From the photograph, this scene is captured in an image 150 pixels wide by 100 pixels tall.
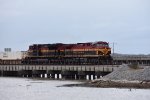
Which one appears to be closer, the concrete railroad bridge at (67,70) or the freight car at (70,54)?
the concrete railroad bridge at (67,70)

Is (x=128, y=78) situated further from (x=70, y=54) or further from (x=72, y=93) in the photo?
(x=70, y=54)

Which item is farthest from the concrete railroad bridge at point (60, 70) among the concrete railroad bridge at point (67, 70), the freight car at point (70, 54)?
the freight car at point (70, 54)

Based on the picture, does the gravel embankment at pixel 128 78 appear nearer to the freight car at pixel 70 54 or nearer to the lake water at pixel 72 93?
the lake water at pixel 72 93

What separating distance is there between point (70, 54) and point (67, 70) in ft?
37.5

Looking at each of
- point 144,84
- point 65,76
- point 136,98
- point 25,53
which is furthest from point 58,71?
point 136,98

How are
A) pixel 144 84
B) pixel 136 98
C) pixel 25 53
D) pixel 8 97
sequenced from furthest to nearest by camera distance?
pixel 25 53 < pixel 144 84 < pixel 8 97 < pixel 136 98

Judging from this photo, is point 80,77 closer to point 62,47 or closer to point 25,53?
point 62,47

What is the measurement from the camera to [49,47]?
111 metres

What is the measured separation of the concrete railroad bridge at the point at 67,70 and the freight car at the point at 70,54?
98.6 inches

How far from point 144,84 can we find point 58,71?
32.0 m

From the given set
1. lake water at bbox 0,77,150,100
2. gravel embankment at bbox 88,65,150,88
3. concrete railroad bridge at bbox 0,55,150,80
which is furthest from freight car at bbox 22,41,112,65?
lake water at bbox 0,77,150,100

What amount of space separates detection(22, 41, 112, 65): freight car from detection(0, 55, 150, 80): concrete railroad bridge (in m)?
2.50

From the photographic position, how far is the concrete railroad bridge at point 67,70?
288 ft

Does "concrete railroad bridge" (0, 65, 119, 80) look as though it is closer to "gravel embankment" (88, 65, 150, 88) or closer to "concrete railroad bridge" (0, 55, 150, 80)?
"concrete railroad bridge" (0, 55, 150, 80)
